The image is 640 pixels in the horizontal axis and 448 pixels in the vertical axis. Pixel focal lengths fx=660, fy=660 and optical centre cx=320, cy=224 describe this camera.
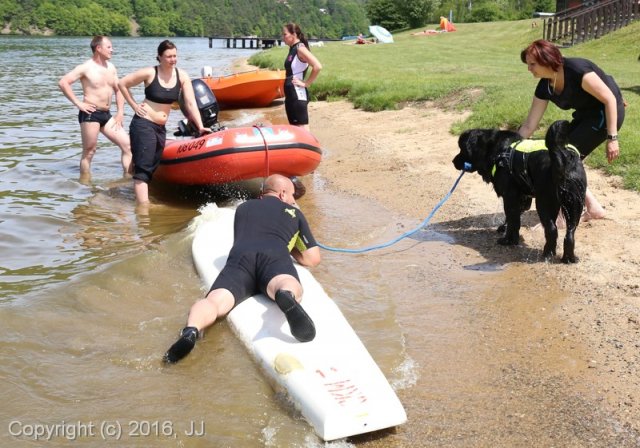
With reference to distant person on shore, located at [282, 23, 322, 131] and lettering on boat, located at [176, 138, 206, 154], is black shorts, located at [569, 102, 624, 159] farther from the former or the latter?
lettering on boat, located at [176, 138, 206, 154]

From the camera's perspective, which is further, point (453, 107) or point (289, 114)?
point (453, 107)

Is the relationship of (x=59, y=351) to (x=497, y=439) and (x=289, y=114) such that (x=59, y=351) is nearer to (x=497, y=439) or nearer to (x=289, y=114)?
(x=497, y=439)

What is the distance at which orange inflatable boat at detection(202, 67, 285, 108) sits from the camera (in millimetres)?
16719

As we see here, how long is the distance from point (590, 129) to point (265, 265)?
119 inches

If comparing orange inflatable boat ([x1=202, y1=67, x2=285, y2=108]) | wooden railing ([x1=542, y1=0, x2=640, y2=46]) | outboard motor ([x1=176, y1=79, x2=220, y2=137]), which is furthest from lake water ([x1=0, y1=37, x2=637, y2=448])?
wooden railing ([x1=542, y1=0, x2=640, y2=46])

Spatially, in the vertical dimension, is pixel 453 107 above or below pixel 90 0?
below

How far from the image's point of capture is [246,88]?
1678 centimetres

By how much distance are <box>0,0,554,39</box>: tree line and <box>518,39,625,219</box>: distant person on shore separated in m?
53.9

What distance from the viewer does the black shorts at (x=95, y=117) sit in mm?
8094

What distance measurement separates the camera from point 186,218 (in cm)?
719

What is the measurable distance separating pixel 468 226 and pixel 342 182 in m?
2.43

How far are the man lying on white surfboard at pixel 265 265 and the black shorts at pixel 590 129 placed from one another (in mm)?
2435

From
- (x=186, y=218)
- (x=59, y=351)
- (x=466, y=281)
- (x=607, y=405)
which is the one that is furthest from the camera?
(x=186, y=218)

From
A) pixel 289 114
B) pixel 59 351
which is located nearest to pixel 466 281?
pixel 59 351
